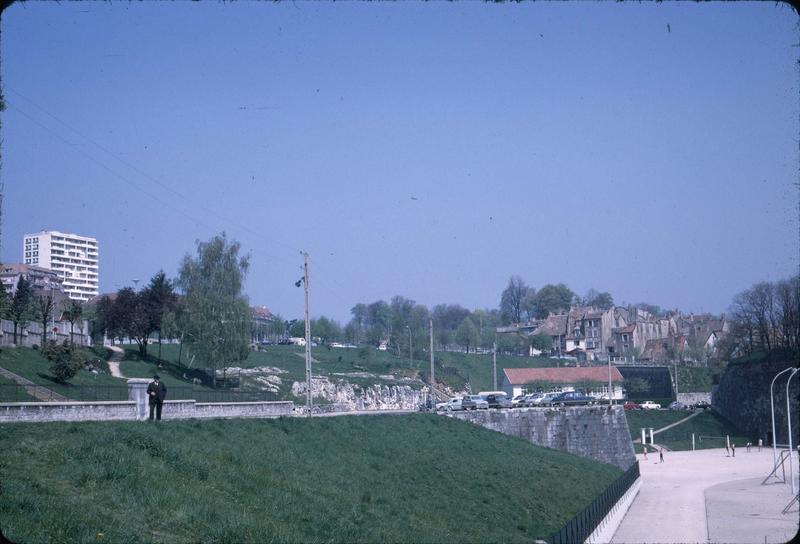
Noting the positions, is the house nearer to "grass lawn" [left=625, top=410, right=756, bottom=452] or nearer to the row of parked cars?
"grass lawn" [left=625, top=410, right=756, bottom=452]

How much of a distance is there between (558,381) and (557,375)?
1579 millimetres

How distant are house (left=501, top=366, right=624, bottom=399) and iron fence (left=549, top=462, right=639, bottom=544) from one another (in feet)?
176

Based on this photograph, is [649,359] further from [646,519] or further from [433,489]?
[433,489]

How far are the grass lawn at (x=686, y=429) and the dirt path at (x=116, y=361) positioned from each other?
4054 cm

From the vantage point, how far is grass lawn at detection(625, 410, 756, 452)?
71.6 metres

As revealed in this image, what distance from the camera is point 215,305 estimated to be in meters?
62.3

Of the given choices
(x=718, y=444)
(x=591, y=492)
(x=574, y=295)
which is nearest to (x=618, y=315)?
(x=574, y=295)

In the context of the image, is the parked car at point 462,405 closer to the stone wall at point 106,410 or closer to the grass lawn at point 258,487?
the grass lawn at point 258,487

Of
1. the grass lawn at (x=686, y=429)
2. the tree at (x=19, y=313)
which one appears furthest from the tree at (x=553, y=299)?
the tree at (x=19, y=313)

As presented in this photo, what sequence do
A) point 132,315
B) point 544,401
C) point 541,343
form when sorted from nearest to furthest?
point 544,401 < point 132,315 < point 541,343

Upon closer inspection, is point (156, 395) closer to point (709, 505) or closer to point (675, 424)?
point (709, 505)

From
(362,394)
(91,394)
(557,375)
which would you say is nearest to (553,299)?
(557,375)

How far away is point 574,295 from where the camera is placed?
18400 centimetres

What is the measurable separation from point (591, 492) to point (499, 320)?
155455 millimetres
